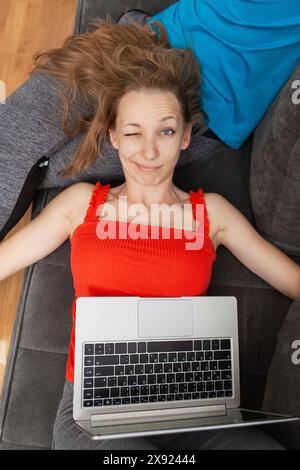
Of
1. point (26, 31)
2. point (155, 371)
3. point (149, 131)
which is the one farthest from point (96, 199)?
point (26, 31)

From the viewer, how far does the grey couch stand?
122 cm

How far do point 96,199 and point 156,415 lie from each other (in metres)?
0.67

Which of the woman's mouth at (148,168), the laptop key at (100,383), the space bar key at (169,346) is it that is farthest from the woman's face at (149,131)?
the laptop key at (100,383)

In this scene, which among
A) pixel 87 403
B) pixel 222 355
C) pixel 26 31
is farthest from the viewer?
pixel 26 31

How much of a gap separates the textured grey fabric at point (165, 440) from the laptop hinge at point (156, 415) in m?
0.04

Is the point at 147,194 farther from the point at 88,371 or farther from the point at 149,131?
the point at 88,371

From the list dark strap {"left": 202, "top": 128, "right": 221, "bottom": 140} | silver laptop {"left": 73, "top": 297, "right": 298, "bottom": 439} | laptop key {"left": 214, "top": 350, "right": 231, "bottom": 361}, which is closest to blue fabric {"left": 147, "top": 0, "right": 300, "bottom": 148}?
dark strap {"left": 202, "top": 128, "right": 221, "bottom": 140}

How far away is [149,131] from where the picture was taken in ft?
4.04

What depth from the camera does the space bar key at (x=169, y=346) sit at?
1195 mm

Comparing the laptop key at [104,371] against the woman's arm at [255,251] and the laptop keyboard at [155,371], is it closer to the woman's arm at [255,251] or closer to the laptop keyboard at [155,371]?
the laptop keyboard at [155,371]

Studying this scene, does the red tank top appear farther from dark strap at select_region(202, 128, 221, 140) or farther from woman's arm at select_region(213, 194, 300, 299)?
dark strap at select_region(202, 128, 221, 140)

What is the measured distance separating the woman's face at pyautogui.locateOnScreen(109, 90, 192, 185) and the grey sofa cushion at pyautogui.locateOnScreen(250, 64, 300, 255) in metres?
0.28
